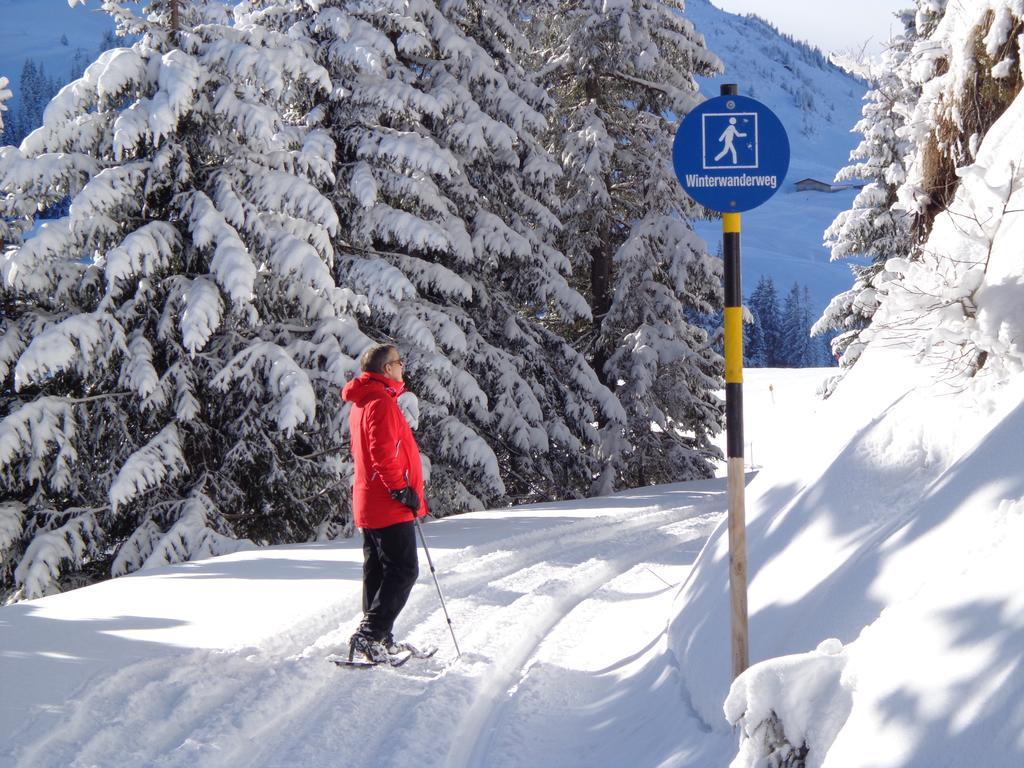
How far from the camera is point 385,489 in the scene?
6.30m

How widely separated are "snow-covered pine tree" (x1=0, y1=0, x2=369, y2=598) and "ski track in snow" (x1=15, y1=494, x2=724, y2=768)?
176 inches

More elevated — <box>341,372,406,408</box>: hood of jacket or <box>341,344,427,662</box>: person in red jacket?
<box>341,372,406,408</box>: hood of jacket

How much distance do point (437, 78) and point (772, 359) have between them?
7534cm

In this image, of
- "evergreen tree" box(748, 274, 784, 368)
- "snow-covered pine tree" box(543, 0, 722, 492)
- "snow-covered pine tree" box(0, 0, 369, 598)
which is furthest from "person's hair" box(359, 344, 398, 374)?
"evergreen tree" box(748, 274, 784, 368)

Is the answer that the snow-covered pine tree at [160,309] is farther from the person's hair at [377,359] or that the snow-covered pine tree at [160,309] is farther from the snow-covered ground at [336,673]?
the person's hair at [377,359]

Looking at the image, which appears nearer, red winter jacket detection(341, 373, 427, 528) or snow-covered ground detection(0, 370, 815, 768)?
snow-covered ground detection(0, 370, 815, 768)

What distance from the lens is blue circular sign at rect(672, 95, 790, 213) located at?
4.47 m

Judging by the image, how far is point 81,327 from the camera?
1044 centimetres

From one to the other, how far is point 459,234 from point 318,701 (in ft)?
34.6

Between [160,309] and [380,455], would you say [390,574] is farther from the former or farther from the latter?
[160,309]

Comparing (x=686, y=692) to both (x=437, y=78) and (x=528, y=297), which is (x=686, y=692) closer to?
(x=437, y=78)

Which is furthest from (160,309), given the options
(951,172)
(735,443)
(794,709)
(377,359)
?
(794,709)

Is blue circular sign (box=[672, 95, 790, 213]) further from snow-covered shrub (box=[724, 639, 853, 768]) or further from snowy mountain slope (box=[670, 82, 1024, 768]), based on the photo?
snow-covered shrub (box=[724, 639, 853, 768])

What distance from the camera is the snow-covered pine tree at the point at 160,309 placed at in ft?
34.5
